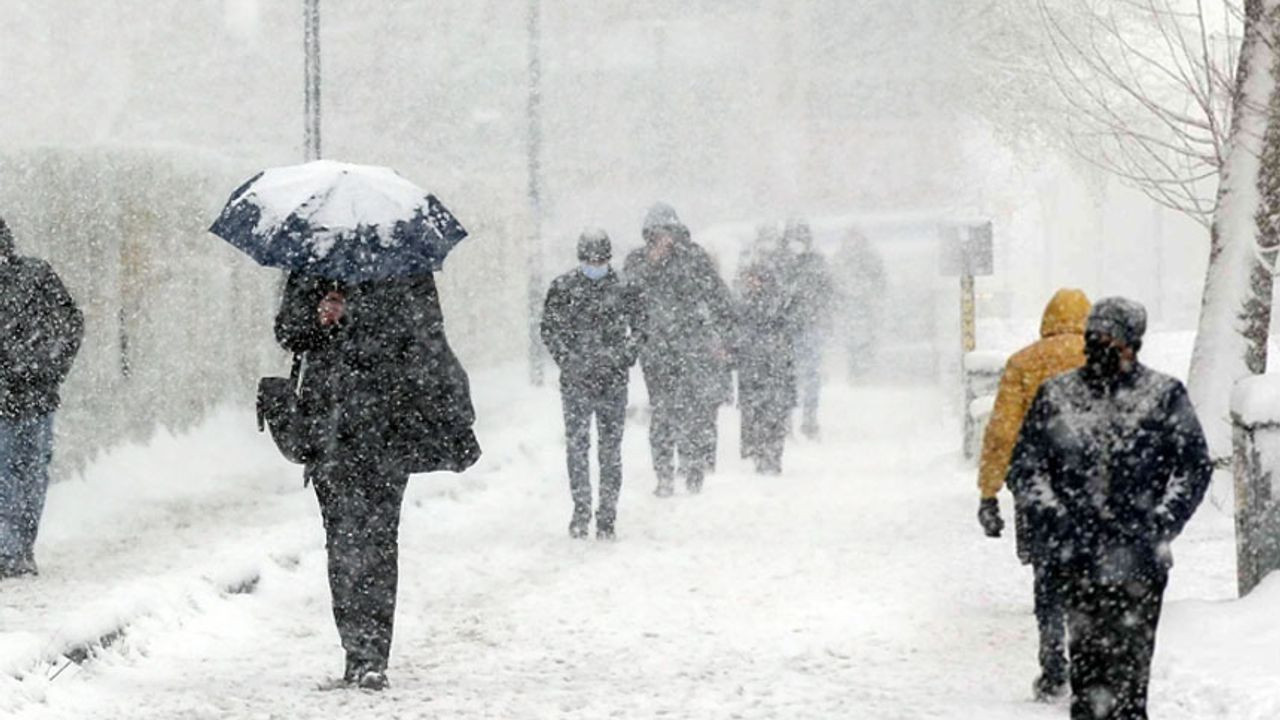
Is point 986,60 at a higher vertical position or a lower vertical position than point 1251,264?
higher

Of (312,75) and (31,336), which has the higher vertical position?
(312,75)

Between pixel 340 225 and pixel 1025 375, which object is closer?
pixel 1025 375

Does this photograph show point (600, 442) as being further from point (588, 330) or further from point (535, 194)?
point (535, 194)

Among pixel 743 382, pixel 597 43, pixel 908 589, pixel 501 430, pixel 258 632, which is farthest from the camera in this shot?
pixel 597 43

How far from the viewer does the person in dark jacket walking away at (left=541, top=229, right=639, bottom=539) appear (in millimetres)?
12000

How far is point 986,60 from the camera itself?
3162 centimetres

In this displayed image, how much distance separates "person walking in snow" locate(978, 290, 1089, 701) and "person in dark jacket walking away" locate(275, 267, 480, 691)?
1.99 metres

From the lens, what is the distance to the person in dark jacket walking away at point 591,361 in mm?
12000

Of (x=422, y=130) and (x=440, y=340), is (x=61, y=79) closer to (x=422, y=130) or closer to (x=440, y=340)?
(x=422, y=130)

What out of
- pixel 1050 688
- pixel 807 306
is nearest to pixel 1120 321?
pixel 1050 688

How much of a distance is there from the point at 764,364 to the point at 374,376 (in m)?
9.35

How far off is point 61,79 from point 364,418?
3348 cm

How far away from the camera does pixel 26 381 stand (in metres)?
10.7

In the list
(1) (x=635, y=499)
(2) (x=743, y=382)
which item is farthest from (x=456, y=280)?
(1) (x=635, y=499)
